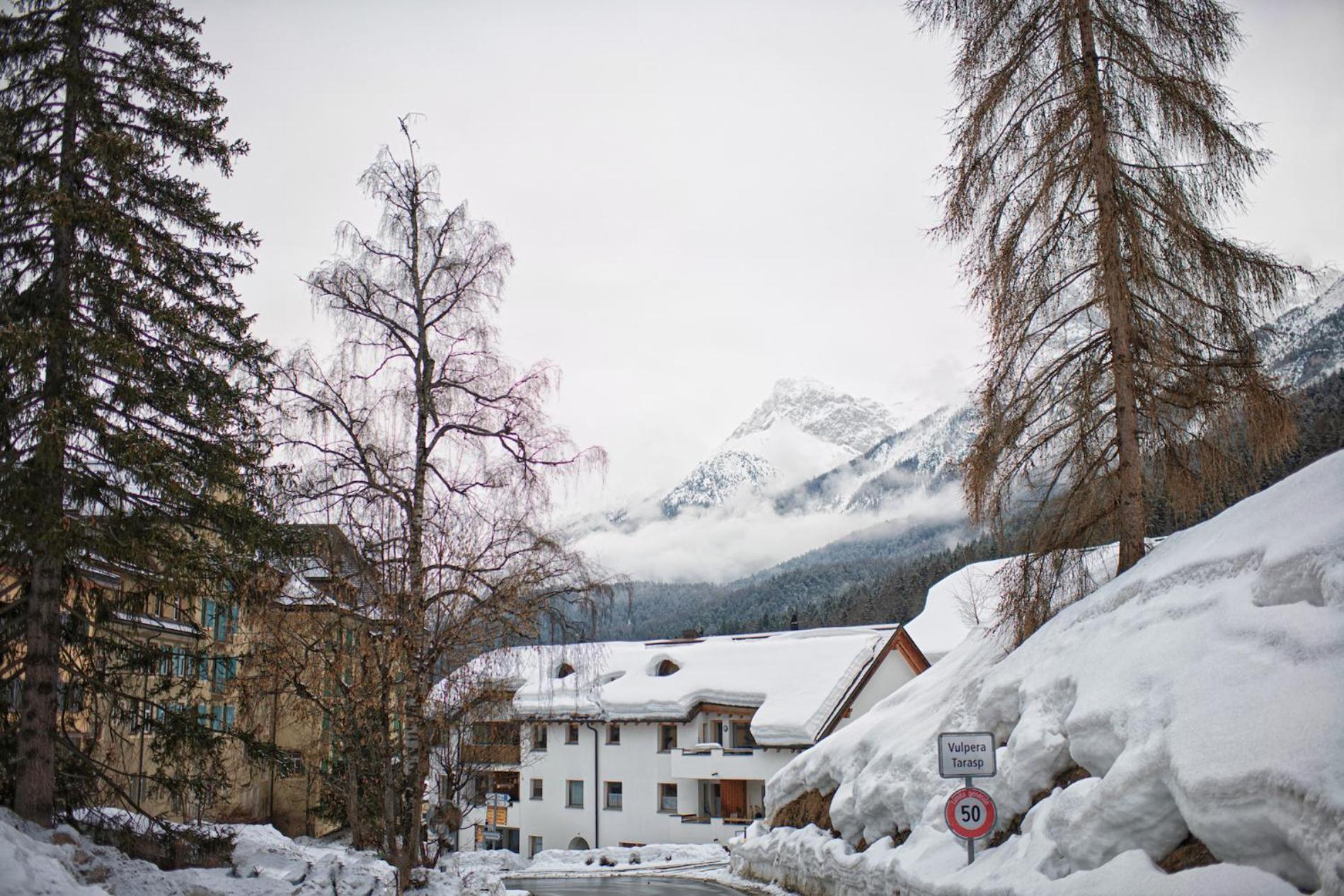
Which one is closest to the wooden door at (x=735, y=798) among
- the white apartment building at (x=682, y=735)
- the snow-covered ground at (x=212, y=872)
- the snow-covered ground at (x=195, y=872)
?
the white apartment building at (x=682, y=735)

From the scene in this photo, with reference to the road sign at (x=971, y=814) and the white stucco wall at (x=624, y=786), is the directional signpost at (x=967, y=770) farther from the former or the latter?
the white stucco wall at (x=624, y=786)

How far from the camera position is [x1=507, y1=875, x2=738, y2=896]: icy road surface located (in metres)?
24.4

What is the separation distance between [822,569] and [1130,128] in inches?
6789

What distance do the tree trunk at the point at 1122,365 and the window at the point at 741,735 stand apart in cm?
3507

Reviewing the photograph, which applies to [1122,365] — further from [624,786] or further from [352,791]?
[624,786]

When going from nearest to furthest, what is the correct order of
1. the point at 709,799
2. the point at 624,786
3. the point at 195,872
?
1. the point at 195,872
2. the point at 709,799
3. the point at 624,786

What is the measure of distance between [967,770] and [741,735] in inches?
1523

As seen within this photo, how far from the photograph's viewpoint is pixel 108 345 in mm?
12141

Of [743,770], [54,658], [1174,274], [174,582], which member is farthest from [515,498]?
[743,770]

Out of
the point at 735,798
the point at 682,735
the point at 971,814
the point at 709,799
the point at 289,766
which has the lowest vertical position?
the point at 709,799

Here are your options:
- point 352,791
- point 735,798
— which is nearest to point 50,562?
point 352,791

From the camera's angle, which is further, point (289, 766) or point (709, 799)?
point (709, 799)

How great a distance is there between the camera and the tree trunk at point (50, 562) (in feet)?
38.0

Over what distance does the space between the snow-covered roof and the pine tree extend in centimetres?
2964
